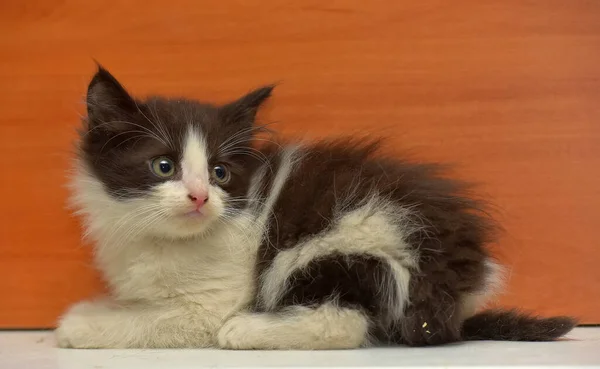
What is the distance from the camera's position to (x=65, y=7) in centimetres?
181

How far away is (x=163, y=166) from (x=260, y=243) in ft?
1.01

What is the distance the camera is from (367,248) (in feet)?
4.32

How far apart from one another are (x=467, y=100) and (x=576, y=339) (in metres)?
0.75

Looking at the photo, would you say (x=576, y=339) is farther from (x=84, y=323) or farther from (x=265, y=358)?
(x=84, y=323)

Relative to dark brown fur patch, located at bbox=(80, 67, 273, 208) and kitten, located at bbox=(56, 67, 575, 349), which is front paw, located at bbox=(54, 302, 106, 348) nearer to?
kitten, located at bbox=(56, 67, 575, 349)

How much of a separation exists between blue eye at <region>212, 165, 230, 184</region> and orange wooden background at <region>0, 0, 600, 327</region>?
1.26 feet

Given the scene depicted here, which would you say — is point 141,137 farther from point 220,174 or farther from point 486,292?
point 486,292

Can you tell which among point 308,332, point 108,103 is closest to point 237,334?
point 308,332

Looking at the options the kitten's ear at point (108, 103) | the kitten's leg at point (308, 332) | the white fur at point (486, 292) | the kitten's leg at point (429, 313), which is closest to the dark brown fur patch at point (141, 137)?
the kitten's ear at point (108, 103)

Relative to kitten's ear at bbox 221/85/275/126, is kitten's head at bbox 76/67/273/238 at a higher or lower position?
lower

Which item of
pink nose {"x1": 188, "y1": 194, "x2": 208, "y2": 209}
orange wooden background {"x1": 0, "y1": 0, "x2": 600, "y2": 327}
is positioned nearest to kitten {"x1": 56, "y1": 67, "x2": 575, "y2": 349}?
pink nose {"x1": 188, "y1": 194, "x2": 208, "y2": 209}

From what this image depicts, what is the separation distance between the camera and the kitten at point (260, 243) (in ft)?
4.28

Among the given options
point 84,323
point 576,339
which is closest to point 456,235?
point 576,339

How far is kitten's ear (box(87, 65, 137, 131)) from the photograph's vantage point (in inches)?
54.7
